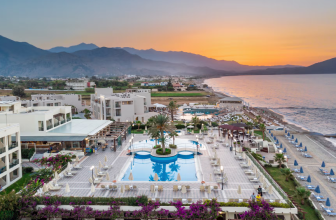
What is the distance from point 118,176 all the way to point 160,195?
4.60m

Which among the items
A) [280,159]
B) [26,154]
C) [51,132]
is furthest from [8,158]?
[280,159]

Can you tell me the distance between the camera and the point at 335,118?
56.2m

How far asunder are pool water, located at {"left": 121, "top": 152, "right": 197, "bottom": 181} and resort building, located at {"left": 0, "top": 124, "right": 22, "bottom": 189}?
7997 mm

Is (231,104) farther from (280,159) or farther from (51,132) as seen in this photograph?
(51,132)

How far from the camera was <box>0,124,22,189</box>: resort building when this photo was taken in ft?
54.8

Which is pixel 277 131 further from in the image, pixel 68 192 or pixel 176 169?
pixel 68 192

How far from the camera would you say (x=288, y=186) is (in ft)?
58.4

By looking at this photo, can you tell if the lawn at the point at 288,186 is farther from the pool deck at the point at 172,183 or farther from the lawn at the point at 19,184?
the lawn at the point at 19,184

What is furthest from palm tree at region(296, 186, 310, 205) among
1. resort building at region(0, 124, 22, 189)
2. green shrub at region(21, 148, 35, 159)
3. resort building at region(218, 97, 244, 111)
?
resort building at region(218, 97, 244, 111)

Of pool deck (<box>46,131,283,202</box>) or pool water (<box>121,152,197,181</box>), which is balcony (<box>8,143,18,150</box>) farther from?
pool water (<box>121,152,197,181</box>)

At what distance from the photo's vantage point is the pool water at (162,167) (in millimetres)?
18328

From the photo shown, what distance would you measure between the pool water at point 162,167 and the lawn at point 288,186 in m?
6.52

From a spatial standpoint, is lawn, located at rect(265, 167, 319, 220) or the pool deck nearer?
lawn, located at rect(265, 167, 319, 220)

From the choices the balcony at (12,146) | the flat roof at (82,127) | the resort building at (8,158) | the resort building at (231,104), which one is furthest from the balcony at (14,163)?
the resort building at (231,104)
